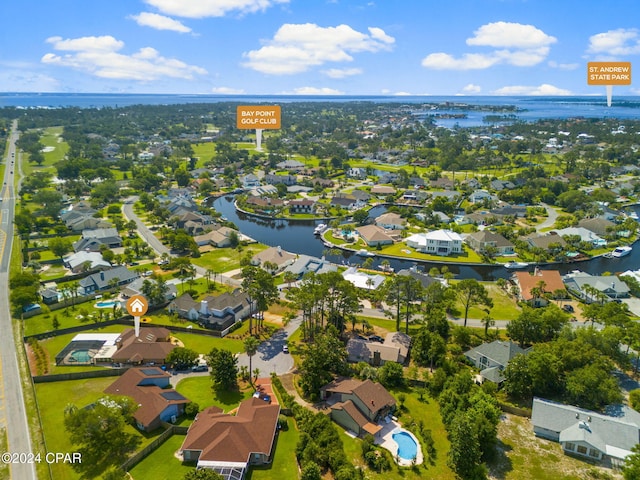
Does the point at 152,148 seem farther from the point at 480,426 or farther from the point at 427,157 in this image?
the point at 480,426

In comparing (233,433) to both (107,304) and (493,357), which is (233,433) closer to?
(493,357)

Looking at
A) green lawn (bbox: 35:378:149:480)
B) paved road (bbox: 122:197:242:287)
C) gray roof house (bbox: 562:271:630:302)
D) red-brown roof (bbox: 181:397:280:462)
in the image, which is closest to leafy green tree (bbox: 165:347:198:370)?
green lawn (bbox: 35:378:149:480)

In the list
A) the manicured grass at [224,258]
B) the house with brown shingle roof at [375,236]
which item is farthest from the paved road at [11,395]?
the house with brown shingle roof at [375,236]

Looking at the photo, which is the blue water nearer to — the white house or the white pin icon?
the white pin icon

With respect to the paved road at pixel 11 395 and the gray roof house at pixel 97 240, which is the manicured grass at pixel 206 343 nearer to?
the paved road at pixel 11 395

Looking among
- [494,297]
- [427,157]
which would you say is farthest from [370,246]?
[427,157]

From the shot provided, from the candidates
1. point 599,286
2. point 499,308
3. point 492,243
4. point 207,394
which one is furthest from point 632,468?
point 492,243
